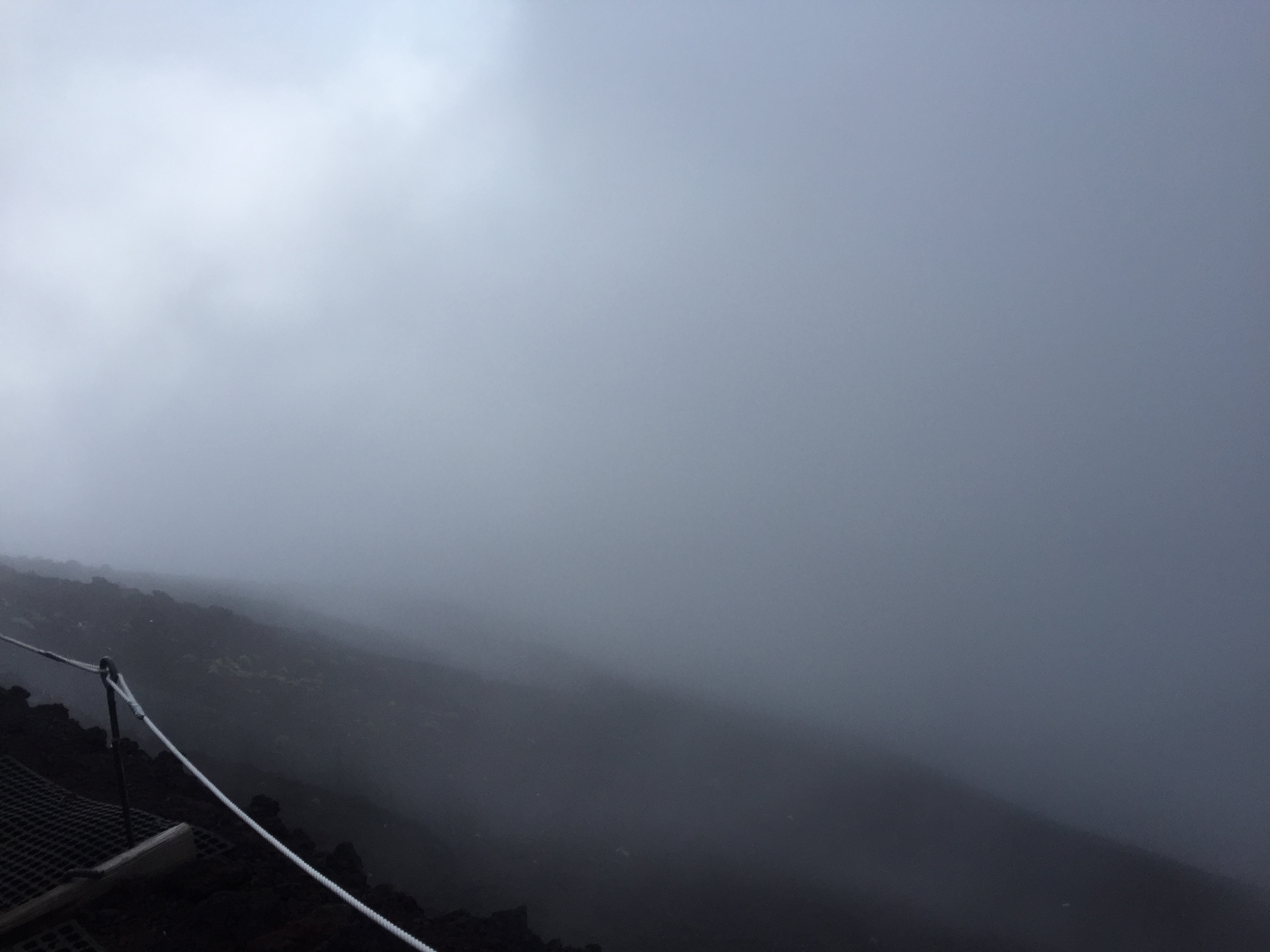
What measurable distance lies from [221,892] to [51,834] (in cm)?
148

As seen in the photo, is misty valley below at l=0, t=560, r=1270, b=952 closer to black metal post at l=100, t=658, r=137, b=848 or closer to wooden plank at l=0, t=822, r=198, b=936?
wooden plank at l=0, t=822, r=198, b=936

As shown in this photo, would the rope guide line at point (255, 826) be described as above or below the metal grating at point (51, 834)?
above

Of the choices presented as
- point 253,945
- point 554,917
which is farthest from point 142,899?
point 554,917

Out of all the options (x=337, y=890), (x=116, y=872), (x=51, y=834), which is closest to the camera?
(x=337, y=890)

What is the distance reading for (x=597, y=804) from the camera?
12.3 metres

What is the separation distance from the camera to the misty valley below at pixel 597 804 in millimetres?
9453

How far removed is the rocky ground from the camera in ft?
14.6

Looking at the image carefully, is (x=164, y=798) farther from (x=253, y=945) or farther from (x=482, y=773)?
(x=482, y=773)

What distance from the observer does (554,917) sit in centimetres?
874

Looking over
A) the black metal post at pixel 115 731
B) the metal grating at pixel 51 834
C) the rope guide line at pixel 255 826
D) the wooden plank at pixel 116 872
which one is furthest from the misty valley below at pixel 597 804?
the rope guide line at pixel 255 826

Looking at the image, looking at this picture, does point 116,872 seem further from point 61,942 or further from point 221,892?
point 221,892

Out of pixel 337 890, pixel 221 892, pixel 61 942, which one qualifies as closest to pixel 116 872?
pixel 61 942

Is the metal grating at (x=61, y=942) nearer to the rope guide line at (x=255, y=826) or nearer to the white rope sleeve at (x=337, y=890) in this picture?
the rope guide line at (x=255, y=826)

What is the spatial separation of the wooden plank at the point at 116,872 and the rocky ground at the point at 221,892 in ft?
0.20
